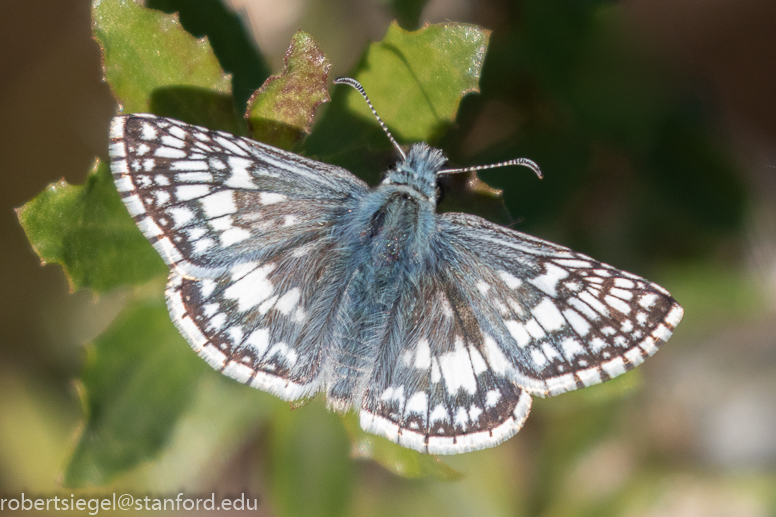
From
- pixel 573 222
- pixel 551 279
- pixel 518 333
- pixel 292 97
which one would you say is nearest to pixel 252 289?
pixel 292 97

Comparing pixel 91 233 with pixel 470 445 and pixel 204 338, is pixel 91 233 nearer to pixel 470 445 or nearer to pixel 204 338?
pixel 204 338

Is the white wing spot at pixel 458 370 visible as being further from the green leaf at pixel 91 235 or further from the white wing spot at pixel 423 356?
the green leaf at pixel 91 235

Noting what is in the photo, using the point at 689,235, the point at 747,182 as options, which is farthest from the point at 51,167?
the point at 747,182

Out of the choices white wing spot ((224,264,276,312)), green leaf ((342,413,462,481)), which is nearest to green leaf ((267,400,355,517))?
green leaf ((342,413,462,481))

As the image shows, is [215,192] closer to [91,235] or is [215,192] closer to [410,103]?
[91,235]

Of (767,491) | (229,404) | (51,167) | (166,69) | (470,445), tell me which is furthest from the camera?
(767,491)

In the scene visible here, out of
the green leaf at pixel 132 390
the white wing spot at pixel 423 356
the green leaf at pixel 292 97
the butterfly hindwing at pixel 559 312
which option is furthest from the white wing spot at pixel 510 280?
the green leaf at pixel 132 390
